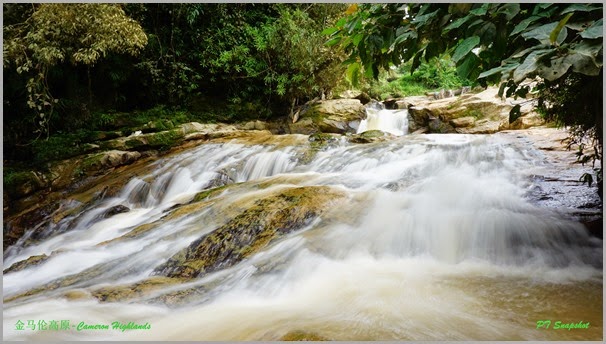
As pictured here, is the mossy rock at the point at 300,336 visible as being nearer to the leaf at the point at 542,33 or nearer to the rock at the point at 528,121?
the leaf at the point at 542,33

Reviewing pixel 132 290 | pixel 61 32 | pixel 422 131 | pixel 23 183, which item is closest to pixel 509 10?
pixel 132 290

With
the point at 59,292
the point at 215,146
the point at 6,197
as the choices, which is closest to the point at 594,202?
the point at 59,292

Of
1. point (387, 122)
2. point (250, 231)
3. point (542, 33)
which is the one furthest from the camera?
point (387, 122)

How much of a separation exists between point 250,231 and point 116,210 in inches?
129

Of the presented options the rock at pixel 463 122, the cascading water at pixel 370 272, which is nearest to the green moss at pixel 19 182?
the cascading water at pixel 370 272

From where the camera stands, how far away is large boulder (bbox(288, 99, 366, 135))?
10297mm

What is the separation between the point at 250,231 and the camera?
317cm

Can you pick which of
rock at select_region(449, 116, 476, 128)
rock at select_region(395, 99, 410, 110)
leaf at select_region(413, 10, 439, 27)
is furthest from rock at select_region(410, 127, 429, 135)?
leaf at select_region(413, 10, 439, 27)

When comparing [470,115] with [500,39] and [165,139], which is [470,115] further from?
[500,39]

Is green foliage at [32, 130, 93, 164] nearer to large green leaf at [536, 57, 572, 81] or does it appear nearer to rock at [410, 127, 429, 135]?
large green leaf at [536, 57, 572, 81]

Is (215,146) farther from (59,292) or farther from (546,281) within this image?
(546,281)

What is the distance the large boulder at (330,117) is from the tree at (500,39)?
783 cm

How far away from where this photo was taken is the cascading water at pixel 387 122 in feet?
35.3

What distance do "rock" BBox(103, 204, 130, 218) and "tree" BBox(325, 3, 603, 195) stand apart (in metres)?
4.63
